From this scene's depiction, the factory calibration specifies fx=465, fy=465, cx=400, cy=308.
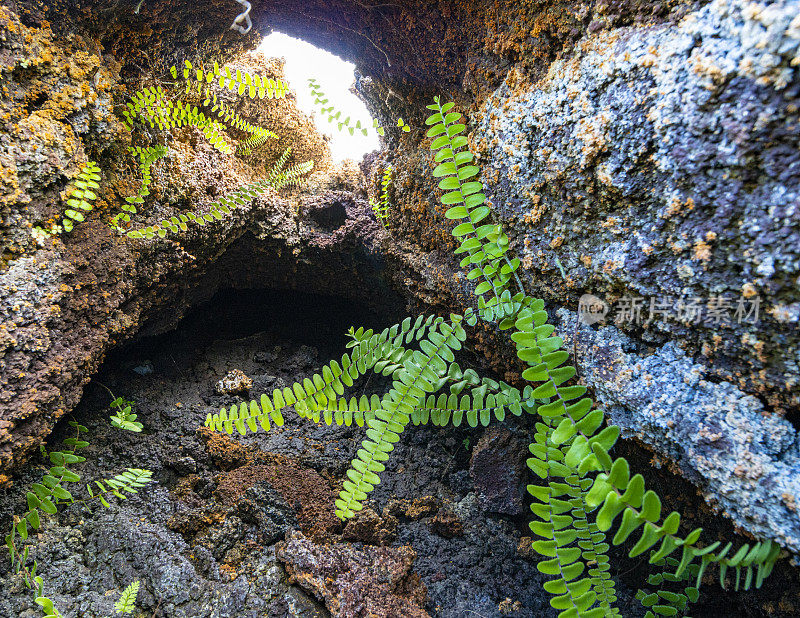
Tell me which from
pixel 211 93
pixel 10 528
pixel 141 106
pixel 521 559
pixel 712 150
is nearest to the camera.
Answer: pixel 712 150

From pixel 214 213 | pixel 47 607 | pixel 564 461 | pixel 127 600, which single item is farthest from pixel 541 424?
pixel 214 213

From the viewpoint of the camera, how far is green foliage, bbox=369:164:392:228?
2020 mm

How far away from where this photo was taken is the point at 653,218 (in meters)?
1.10

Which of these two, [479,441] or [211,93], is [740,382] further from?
[211,93]

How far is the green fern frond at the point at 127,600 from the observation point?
1.28 meters

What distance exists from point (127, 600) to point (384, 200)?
167 centimetres

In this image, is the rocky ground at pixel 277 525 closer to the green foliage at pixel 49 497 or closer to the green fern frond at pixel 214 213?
the green foliage at pixel 49 497

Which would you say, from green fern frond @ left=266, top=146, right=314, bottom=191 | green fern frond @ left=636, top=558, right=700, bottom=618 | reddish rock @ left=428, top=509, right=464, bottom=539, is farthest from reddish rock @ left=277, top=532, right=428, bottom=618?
green fern frond @ left=266, top=146, right=314, bottom=191

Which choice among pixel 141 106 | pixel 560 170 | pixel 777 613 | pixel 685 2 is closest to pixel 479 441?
pixel 777 613

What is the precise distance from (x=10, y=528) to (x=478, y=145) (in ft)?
6.41

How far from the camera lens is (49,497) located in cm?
145

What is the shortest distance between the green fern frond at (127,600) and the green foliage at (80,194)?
1132 mm

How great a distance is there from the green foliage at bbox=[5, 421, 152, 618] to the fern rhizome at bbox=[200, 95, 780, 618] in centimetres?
40

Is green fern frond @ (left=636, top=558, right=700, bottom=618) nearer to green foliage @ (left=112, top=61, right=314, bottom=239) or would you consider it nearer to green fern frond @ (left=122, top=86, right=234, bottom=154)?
green foliage @ (left=112, top=61, right=314, bottom=239)
